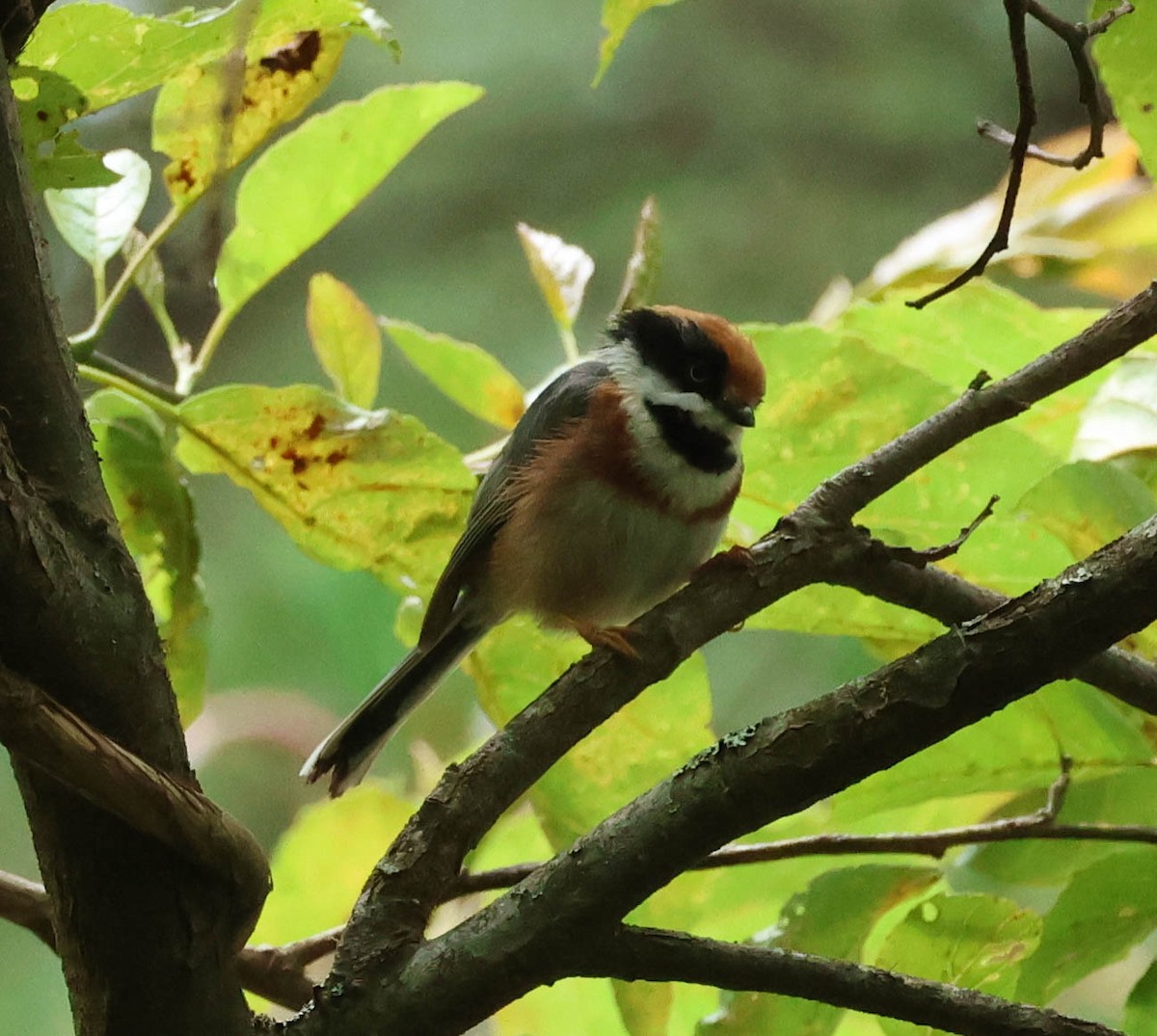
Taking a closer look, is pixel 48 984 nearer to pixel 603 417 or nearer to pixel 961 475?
pixel 603 417

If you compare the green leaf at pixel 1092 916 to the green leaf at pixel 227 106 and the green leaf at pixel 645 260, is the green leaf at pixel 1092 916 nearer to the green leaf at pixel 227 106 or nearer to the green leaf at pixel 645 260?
the green leaf at pixel 645 260

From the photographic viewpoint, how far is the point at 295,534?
1133 millimetres

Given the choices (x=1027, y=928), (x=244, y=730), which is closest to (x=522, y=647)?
(x=1027, y=928)

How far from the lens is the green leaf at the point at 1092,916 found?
884 millimetres

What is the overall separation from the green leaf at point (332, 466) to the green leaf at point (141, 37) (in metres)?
0.26

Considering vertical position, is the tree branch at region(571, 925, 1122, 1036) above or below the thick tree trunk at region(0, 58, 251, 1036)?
below

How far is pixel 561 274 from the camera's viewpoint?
134 cm

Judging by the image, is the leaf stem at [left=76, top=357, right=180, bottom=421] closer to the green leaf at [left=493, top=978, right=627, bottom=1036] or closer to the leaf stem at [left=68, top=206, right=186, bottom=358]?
the leaf stem at [left=68, top=206, right=186, bottom=358]

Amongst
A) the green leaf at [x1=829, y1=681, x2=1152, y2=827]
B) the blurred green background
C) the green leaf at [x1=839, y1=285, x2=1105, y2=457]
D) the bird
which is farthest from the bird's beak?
the blurred green background

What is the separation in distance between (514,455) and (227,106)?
45cm

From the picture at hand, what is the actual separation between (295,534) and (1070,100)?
214cm

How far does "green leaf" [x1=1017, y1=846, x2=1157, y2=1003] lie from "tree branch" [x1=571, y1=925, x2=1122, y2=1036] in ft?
0.61

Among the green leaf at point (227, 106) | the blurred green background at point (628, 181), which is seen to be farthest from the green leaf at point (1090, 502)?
the blurred green background at point (628, 181)

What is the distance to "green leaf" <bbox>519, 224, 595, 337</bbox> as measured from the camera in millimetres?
1317
